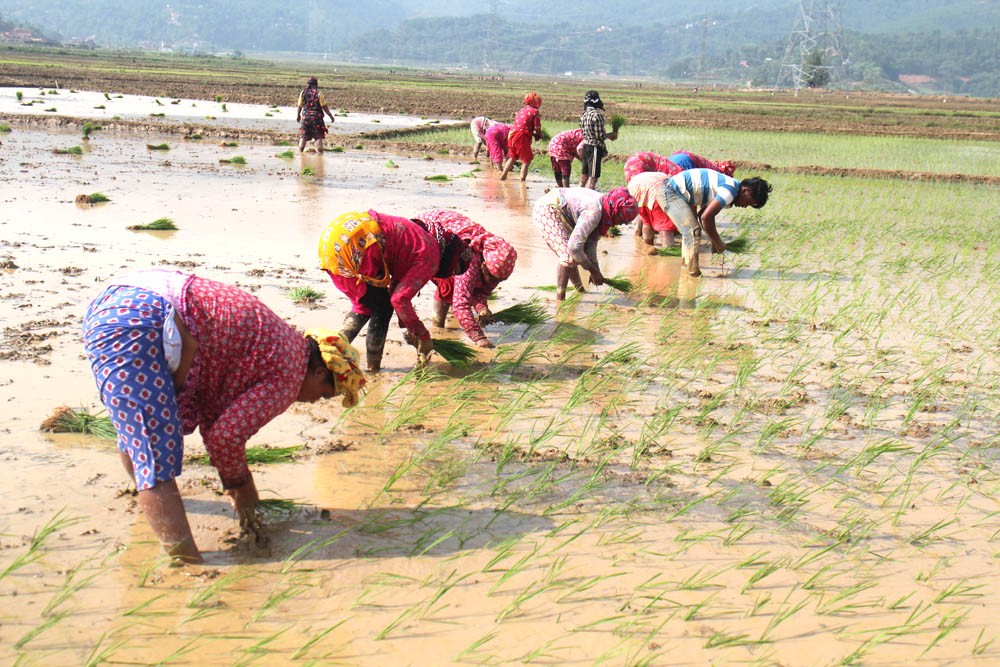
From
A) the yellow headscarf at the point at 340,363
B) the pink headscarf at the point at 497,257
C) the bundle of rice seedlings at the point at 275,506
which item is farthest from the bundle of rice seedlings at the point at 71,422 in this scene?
the pink headscarf at the point at 497,257

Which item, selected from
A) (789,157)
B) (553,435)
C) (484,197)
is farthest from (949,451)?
(789,157)

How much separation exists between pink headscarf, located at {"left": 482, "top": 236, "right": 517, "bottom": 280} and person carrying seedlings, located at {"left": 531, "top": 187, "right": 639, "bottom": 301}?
1.04 m

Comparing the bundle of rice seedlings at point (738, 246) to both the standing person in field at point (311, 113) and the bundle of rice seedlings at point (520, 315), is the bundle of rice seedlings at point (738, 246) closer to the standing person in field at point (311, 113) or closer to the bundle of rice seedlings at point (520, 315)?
the bundle of rice seedlings at point (520, 315)

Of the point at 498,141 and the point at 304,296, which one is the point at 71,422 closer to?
the point at 304,296

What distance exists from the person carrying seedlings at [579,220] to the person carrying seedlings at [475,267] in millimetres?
983

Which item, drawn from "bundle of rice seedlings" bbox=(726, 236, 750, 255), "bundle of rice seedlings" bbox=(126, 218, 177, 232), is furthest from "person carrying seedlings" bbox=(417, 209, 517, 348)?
"bundle of rice seedlings" bbox=(726, 236, 750, 255)

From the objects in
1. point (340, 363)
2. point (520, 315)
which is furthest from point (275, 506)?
point (520, 315)

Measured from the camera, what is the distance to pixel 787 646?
2500mm

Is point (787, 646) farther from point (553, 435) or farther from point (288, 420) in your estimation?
point (288, 420)

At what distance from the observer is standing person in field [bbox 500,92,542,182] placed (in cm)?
1213

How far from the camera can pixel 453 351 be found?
15.2ft

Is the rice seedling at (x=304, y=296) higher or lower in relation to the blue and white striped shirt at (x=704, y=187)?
lower

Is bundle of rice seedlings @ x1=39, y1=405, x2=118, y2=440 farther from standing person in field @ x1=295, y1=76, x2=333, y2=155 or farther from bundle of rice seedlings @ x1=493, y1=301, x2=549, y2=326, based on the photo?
standing person in field @ x1=295, y1=76, x2=333, y2=155

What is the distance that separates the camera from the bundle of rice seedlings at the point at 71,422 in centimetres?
349
